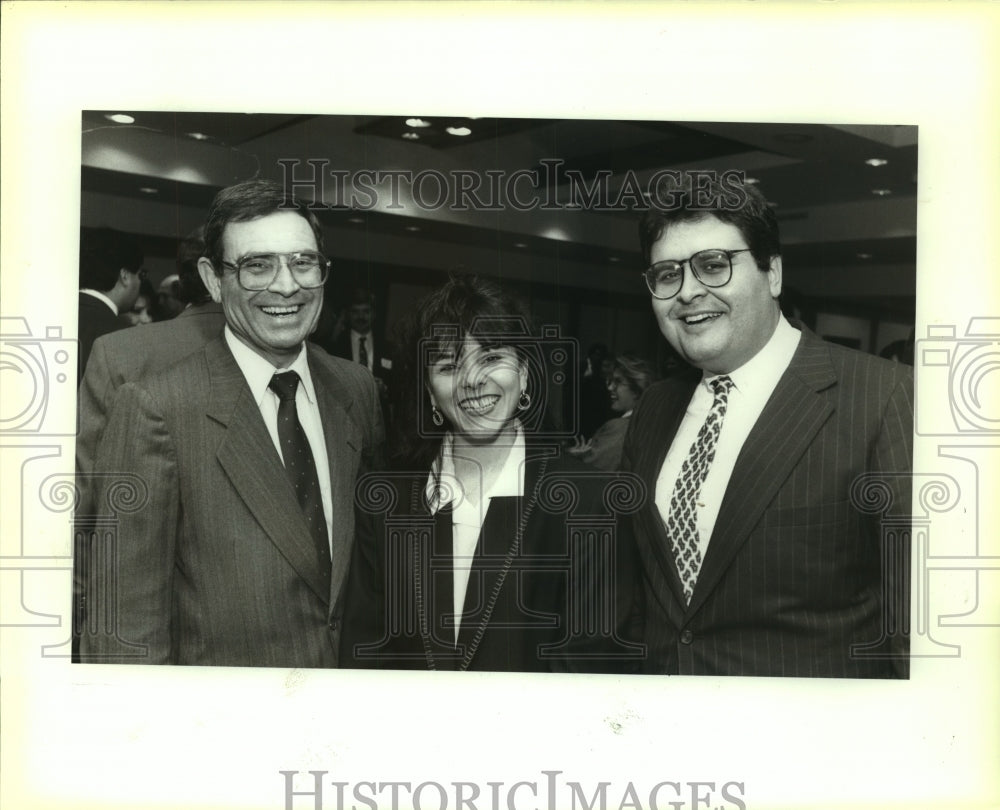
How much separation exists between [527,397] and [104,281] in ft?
3.59

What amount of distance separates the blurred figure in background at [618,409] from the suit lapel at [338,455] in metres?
0.55

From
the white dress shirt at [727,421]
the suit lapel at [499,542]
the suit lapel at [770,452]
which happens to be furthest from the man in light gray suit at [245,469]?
the suit lapel at [770,452]

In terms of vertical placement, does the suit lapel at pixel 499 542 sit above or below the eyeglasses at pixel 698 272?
below

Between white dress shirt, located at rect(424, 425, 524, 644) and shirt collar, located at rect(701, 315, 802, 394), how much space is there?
58 cm

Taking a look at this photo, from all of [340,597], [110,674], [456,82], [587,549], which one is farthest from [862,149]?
[110,674]

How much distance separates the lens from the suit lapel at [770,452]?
2.32 metres

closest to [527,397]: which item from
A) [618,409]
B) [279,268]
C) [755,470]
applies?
[618,409]

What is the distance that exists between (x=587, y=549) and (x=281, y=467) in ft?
2.57

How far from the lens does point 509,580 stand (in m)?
2.36

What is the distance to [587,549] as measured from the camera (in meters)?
2.36

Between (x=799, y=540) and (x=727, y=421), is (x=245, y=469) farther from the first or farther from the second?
(x=799, y=540)

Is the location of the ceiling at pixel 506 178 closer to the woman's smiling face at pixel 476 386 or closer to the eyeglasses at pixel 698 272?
the eyeglasses at pixel 698 272

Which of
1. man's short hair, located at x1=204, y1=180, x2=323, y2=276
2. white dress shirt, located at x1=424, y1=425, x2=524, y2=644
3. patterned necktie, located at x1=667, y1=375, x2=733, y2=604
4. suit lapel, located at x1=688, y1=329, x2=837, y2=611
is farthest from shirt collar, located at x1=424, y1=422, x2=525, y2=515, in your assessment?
man's short hair, located at x1=204, y1=180, x2=323, y2=276

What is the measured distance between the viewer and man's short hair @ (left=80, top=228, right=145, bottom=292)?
7.79 ft
